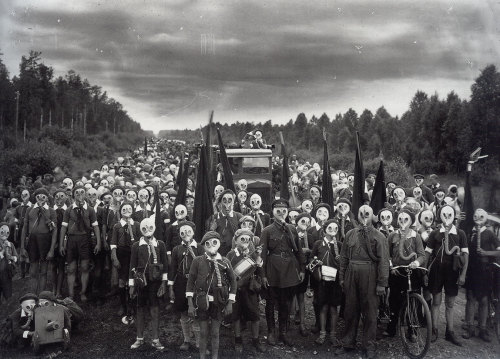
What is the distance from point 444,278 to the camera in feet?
22.1

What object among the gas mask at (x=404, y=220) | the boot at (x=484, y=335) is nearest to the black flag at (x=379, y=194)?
the gas mask at (x=404, y=220)

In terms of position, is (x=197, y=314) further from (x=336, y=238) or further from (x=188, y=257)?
(x=336, y=238)

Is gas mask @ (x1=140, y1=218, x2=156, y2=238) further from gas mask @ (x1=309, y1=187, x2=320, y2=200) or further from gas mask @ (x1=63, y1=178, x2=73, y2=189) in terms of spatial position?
gas mask @ (x1=309, y1=187, x2=320, y2=200)

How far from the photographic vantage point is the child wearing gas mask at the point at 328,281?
6.75 metres

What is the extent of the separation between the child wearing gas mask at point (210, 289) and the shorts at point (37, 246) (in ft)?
12.5

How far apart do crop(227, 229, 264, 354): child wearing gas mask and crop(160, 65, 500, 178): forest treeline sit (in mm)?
3451

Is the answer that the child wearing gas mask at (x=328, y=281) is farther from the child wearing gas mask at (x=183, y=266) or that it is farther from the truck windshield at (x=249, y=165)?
the truck windshield at (x=249, y=165)

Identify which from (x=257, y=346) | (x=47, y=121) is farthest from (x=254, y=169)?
(x=47, y=121)

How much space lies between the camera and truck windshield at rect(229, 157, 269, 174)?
15055 millimetres

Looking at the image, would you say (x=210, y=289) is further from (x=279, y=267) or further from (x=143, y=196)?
A: (x=143, y=196)

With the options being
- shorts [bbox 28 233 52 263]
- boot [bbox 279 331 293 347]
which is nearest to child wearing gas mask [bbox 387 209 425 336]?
boot [bbox 279 331 293 347]

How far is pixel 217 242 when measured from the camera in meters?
5.91

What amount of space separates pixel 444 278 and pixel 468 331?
3.66 feet

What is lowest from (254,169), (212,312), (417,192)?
(212,312)
